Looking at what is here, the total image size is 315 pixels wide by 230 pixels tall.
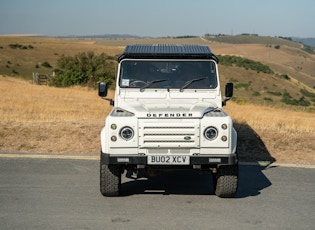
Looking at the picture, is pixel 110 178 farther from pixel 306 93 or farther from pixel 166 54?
pixel 306 93

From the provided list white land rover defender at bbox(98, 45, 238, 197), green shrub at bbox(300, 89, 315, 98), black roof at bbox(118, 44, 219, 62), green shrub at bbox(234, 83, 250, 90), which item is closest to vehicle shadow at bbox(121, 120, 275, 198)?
white land rover defender at bbox(98, 45, 238, 197)

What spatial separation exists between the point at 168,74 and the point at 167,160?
1.99 meters

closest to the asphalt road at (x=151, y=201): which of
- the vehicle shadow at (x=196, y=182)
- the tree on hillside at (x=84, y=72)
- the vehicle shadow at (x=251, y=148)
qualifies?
the vehicle shadow at (x=196, y=182)

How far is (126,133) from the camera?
6.79 meters

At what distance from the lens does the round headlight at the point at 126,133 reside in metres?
6.78

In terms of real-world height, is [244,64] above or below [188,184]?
Result: below

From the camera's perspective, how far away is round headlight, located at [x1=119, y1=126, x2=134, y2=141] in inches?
267

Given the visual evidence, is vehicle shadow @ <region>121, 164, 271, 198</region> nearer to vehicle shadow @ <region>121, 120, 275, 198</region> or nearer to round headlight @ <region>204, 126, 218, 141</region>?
vehicle shadow @ <region>121, 120, 275, 198</region>

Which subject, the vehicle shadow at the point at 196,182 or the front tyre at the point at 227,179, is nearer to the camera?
the front tyre at the point at 227,179

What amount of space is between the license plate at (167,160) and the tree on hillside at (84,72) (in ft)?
99.9

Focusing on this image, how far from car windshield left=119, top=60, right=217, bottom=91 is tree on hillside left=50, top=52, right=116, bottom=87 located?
94.3ft

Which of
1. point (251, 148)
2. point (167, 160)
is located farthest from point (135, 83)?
point (251, 148)

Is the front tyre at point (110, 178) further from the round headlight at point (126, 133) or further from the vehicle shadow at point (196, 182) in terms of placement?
the round headlight at point (126, 133)

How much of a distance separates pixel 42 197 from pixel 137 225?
174cm
